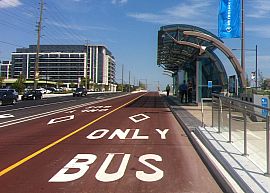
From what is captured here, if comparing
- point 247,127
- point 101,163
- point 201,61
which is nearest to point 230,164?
point 247,127

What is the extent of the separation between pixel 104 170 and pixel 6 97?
3173 centimetres

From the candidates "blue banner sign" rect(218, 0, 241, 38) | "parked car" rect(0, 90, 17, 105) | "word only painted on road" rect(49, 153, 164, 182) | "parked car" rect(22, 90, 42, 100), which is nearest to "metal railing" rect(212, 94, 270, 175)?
"word only painted on road" rect(49, 153, 164, 182)

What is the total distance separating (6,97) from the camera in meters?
37.7

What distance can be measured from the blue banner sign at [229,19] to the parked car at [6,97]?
2376cm

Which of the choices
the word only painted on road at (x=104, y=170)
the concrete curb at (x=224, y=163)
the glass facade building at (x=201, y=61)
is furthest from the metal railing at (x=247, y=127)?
the glass facade building at (x=201, y=61)

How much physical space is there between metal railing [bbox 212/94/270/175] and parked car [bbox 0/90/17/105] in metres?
28.6

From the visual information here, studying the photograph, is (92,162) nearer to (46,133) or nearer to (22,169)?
(22,169)

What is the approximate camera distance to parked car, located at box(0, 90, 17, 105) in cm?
3725

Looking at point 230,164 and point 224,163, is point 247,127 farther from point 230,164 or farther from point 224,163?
point 230,164

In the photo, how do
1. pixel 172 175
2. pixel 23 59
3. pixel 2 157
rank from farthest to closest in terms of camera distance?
1. pixel 23 59
2. pixel 2 157
3. pixel 172 175

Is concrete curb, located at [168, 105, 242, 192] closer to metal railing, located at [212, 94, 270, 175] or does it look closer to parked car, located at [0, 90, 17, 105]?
metal railing, located at [212, 94, 270, 175]

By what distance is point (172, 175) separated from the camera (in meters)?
7.90

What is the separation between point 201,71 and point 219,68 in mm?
1480

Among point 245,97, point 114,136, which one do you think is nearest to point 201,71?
point 245,97
